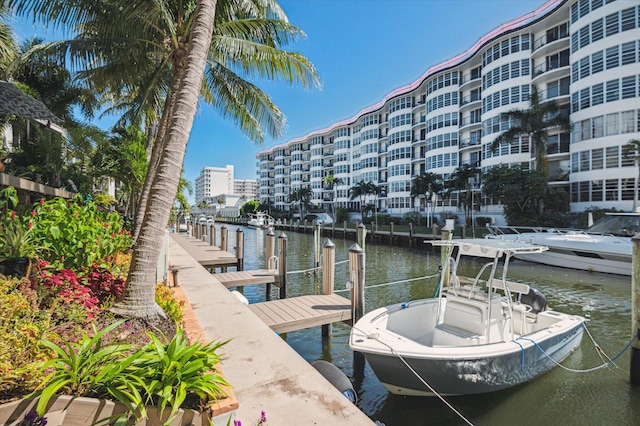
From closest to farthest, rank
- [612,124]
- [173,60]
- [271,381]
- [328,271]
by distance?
1. [271,381]
2. [328,271]
3. [173,60]
4. [612,124]

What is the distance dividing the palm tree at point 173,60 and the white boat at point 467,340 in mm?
3436

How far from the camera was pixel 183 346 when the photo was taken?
8.65 ft

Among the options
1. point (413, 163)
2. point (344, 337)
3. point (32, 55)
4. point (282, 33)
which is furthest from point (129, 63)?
point (413, 163)

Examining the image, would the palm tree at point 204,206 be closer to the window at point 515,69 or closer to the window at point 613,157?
the window at point 515,69

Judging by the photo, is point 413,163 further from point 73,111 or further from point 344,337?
point 344,337

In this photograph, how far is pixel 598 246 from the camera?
637 inches

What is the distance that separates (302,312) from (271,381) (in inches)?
138

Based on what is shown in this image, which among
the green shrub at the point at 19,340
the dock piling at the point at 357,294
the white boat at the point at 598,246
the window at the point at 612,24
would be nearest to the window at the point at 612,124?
the window at the point at 612,24

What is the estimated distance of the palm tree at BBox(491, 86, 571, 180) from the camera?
29953 millimetres

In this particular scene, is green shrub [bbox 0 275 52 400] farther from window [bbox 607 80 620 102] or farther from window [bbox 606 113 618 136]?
window [bbox 607 80 620 102]

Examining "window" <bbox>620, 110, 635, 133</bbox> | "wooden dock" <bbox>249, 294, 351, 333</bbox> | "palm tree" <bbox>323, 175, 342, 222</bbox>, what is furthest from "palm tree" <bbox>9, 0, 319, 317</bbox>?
"palm tree" <bbox>323, 175, 342, 222</bbox>

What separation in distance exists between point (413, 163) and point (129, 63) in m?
45.8

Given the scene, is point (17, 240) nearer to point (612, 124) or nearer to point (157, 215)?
point (157, 215)

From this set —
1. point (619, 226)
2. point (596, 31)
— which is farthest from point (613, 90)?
point (619, 226)
